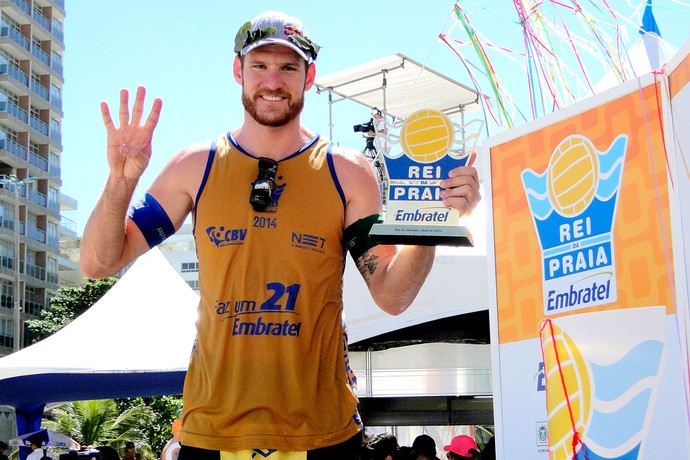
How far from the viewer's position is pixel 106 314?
9.28 m

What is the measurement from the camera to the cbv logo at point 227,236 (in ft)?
7.06

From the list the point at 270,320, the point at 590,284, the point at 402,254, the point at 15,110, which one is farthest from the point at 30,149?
the point at 270,320

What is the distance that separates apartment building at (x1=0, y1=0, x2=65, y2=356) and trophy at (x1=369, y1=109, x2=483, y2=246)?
162 feet

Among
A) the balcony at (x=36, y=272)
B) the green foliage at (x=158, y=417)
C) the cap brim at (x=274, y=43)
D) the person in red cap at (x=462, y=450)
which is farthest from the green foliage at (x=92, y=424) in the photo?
the balcony at (x=36, y=272)

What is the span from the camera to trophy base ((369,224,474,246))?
223cm

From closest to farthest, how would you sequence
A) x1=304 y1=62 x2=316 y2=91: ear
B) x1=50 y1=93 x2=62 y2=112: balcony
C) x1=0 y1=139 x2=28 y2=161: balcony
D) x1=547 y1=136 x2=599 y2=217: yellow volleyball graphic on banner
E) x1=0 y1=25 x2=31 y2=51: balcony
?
x1=304 y1=62 x2=316 y2=91: ear → x1=547 y1=136 x2=599 y2=217: yellow volleyball graphic on banner → x1=0 y1=139 x2=28 y2=161: balcony → x1=0 y1=25 x2=31 y2=51: balcony → x1=50 y1=93 x2=62 y2=112: balcony

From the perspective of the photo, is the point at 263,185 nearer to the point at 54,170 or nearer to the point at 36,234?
the point at 36,234

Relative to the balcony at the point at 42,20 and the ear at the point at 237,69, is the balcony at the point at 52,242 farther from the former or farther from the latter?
the ear at the point at 237,69

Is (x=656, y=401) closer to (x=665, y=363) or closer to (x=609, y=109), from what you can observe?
(x=665, y=363)

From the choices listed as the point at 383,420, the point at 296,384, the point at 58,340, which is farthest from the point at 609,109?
the point at 58,340

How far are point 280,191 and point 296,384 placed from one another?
1.50 feet

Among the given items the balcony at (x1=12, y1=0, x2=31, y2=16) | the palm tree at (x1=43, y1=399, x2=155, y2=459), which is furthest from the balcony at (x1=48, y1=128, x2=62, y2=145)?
the palm tree at (x1=43, y1=399, x2=155, y2=459)

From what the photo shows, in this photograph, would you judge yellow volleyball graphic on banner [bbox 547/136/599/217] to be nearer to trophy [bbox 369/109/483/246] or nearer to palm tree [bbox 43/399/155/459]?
trophy [bbox 369/109/483/246]

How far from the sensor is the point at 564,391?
2.46 m
